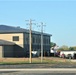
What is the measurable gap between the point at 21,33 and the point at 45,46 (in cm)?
2354

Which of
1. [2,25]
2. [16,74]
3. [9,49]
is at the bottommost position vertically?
[16,74]

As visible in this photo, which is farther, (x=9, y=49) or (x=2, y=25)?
(x=2, y=25)

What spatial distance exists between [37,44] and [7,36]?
14.8m

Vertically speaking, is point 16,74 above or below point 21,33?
below

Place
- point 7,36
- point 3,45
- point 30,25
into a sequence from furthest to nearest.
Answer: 1. point 7,36
2. point 3,45
3. point 30,25

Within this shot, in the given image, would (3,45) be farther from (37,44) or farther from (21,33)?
(37,44)

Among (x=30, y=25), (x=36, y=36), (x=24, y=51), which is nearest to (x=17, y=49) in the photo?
(x=24, y=51)

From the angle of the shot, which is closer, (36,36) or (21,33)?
(21,33)

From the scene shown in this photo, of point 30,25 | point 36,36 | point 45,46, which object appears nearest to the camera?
point 30,25

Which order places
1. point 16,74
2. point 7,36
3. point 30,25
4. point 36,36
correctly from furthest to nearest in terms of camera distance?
1. point 36,36
2. point 7,36
3. point 30,25
4. point 16,74

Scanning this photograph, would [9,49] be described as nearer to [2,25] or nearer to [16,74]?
[2,25]

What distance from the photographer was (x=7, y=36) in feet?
355

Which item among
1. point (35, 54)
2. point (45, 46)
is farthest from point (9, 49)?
point (45, 46)

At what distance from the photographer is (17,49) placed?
105m
